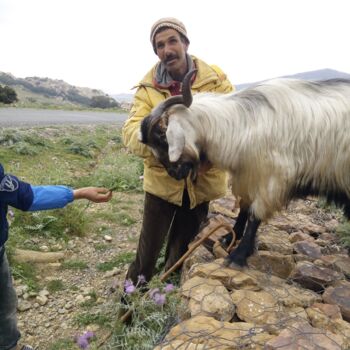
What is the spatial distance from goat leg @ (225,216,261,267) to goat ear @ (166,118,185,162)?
86cm

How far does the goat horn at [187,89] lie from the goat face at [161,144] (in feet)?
0.65

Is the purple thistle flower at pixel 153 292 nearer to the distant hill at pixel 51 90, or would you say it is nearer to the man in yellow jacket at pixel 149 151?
the man in yellow jacket at pixel 149 151

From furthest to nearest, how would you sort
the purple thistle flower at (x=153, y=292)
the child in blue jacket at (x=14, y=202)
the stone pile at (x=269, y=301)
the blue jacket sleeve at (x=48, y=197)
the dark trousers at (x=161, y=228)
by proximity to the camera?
1. the dark trousers at (x=161, y=228)
2. the blue jacket sleeve at (x=48, y=197)
3. the child in blue jacket at (x=14, y=202)
4. the purple thistle flower at (x=153, y=292)
5. the stone pile at (x=269, y=301)

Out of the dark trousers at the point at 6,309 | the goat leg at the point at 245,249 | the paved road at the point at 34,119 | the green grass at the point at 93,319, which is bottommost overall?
the green grass at the point at 93,319

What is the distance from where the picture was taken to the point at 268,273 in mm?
3484

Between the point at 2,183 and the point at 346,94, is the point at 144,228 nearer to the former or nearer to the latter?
the point at 2,183

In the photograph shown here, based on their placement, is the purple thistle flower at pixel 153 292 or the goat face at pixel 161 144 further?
the goat face at pixel 161 144

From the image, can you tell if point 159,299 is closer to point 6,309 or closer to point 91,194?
point 91,194

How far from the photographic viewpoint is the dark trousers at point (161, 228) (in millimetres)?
3857

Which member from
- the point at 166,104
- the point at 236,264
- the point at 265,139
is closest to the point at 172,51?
the point at 166,104

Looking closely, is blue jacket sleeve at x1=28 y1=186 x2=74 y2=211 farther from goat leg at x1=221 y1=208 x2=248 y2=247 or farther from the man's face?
goat leg at x1=221 y1=208 x2=248 y2=247

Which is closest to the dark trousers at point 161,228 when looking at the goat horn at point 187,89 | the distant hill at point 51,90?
the goat horn at point 187,89

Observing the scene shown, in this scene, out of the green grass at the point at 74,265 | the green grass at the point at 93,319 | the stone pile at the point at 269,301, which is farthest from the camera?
the green grass at the point at 74,265

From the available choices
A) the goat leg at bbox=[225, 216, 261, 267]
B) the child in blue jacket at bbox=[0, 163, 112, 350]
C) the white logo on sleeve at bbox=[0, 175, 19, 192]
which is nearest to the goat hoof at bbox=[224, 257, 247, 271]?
the goat leg at bbox=[225, 216, 261, 267]
